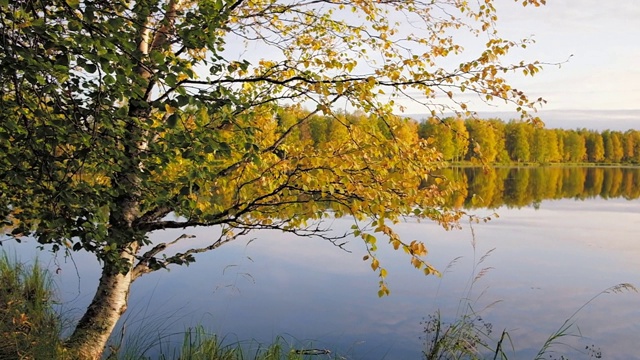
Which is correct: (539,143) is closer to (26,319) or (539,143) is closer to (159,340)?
(159,340)

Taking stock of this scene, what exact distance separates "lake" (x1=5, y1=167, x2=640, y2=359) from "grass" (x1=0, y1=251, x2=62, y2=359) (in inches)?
24.7

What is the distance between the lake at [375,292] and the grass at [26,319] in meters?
0.63

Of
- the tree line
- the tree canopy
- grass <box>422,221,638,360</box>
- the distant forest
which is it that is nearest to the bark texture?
the tree canopy

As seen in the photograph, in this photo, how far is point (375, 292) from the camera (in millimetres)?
12570

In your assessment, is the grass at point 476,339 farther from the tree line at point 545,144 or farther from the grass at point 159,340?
the tree line at point 545,144

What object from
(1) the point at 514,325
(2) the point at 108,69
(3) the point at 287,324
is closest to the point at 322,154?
(2) the point at 108,69

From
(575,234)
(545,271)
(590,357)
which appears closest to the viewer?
(590,357)

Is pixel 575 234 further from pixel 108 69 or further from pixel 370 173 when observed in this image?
pixel 108 69

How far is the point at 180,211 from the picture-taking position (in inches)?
191

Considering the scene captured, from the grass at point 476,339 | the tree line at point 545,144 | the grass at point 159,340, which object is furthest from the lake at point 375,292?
the tree line at point 545,144

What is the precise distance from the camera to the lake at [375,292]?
958 cm

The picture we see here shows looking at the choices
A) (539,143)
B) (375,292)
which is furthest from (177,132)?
(539,143)

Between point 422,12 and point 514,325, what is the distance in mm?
6685

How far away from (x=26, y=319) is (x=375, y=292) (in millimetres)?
8361
